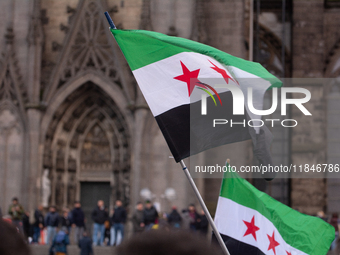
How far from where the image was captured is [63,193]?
20.9 meters

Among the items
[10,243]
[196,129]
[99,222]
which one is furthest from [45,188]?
[10,243]

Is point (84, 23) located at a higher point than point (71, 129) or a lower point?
higher

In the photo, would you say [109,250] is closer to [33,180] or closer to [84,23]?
[33,180]

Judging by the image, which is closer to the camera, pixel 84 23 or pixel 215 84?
pixel 215 84

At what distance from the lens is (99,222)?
52.6 ft

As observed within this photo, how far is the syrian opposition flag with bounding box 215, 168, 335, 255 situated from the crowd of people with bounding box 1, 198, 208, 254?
28.6 ft

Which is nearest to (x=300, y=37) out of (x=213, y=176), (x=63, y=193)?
(x=213, y=176)

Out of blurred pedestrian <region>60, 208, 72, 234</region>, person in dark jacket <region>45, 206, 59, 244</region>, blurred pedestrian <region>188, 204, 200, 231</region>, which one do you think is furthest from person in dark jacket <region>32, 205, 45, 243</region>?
blurred pedestrian <region>188, 204, 200, 231</region>

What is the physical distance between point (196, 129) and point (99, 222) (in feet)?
35.7

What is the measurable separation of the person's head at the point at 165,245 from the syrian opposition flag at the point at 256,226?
3876 millimetres

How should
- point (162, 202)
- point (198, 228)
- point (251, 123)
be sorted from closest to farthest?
point (251, 123) < point (198, 228) < point (162, 202)

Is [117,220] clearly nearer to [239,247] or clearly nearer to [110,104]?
[110,104]

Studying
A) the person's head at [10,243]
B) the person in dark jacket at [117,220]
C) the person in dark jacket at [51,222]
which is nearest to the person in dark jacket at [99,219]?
the person in dark jacket at [117,220]

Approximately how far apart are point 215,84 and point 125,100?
13.9 metres
